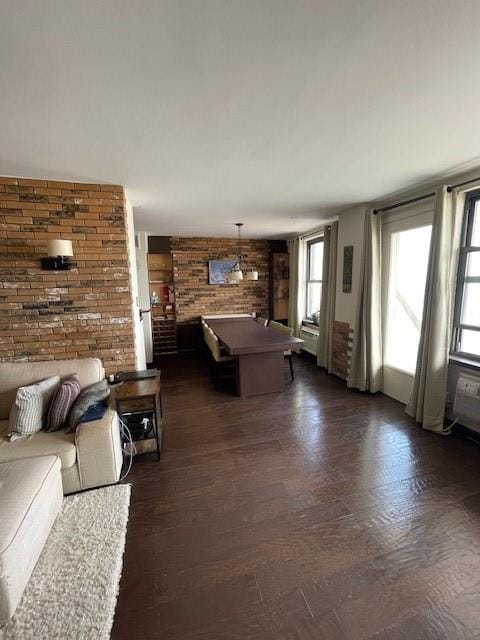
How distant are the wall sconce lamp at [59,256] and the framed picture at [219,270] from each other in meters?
3.46

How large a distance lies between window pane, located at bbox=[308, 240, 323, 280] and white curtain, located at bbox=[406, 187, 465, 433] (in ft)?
8.57

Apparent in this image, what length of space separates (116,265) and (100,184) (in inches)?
29.0

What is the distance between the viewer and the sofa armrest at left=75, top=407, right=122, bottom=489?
185 cm

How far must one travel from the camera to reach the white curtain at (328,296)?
162 inches

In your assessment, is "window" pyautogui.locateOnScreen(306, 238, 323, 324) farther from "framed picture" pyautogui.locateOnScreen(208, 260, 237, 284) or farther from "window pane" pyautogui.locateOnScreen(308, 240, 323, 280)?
"framed picture" pyautogui.locateOnScreen(208, 260, 237, 284)

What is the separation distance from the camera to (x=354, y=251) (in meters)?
3.62

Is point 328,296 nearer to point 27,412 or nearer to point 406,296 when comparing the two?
point 406,296

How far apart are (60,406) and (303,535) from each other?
1815 millimetres

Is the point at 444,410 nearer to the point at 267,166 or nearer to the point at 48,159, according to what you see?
the point at 267,166

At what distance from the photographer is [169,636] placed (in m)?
1.15

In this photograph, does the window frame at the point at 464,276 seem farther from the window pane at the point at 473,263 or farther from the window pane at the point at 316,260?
the window pane at the point at 316,260

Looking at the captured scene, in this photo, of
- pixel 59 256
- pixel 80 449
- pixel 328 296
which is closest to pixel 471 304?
pixel 328 296

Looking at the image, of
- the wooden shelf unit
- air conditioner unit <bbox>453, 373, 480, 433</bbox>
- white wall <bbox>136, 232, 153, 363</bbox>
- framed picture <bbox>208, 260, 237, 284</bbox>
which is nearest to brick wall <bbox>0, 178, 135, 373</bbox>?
white wall <bbox>136, 232, 153, 363</bbox>

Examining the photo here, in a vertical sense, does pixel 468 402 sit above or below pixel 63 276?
below
